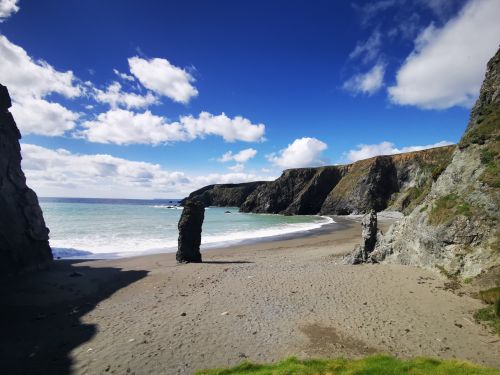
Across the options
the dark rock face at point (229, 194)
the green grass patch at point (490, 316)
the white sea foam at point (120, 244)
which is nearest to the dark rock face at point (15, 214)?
the white sea foam at point (120, 244)

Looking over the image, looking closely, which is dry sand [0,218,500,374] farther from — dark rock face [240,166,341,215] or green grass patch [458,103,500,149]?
dark rock face [240,166,341,215]

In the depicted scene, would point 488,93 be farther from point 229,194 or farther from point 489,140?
point 229,194

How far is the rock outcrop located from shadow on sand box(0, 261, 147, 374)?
66.7 m

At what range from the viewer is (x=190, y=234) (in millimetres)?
22234

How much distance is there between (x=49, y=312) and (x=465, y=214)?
55.5 feet

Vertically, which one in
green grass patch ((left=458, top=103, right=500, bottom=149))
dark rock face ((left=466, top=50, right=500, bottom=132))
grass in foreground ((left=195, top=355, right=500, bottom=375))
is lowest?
grass in foreground ((left=195, top=355, right=500, bottom=375))

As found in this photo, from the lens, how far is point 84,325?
10906mm

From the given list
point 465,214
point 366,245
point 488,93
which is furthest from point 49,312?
point 488,93

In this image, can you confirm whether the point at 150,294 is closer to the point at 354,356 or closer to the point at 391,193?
the point at 354,356

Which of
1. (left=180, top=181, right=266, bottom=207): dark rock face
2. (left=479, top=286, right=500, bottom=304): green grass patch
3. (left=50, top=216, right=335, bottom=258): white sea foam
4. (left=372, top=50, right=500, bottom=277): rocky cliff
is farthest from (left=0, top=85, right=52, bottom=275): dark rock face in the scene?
(left=180, top=181, right=266, bottom=207): dark rock face

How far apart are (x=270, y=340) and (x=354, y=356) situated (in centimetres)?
223

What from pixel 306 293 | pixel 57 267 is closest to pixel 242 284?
pixel 306 293

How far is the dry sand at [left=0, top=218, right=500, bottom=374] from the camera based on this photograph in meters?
8.38

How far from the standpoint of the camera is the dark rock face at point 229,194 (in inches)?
6014
